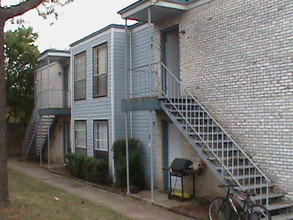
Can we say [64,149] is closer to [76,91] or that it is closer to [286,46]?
[76,91]

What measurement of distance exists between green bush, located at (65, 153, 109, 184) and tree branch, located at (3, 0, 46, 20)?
684 cm

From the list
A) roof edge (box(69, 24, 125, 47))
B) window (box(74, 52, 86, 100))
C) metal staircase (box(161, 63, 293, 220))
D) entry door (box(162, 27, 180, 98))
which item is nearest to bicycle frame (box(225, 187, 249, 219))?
metal staircase (box(161, 63, 293, 220))

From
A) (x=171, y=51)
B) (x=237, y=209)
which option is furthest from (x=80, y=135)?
(x=237, y=209)

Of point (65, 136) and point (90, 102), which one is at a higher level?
point (90, 102)

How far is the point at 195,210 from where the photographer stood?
9.79m

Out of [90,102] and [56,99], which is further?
[56,99]

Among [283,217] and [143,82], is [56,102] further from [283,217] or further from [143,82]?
[283,217]

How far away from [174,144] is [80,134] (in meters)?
6.47

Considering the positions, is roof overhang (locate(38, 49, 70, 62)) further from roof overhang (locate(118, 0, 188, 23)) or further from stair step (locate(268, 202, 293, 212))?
stair step (locate(268, 202, 293, 212))

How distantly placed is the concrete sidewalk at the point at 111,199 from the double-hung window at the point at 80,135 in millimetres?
1710

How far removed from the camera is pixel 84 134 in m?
17.4

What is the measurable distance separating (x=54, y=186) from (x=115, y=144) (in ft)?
8.68

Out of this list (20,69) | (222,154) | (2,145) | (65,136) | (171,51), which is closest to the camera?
(222,154)

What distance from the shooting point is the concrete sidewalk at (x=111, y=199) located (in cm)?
964
